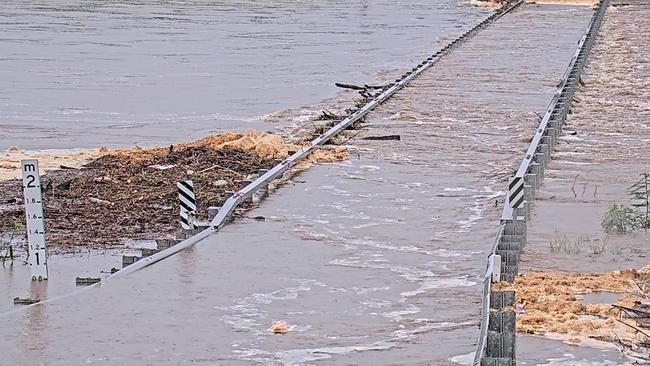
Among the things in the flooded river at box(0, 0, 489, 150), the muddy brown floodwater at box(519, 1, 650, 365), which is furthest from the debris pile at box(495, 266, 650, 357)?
the flooded river at box(0, 0, 489, 150)

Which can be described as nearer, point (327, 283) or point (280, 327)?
point (280, 327)

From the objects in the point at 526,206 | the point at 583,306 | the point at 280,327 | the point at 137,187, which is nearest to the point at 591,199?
the point at 526,206

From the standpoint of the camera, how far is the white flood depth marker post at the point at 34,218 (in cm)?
1233

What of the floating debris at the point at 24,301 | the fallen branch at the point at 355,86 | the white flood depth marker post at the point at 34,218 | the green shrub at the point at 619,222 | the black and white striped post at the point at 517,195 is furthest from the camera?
the fallen branch at the point at 355,86

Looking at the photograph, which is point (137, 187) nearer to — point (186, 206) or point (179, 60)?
point (186, 206)

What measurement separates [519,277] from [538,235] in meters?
1.99

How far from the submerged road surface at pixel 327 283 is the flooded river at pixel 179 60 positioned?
238 inches

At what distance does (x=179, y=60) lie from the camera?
34344 millimetres

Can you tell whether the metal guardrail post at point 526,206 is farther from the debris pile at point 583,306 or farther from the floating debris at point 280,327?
the floating debris at point 280,327

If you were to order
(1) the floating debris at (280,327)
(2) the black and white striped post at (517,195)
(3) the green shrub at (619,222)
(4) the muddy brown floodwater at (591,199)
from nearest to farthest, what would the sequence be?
(4) the muddy brown floodwater at (591,199) < (1) the floating debris at (280,327) < (3) the green shrub at (619,222) < (2) the black and white striped post at (517,195)

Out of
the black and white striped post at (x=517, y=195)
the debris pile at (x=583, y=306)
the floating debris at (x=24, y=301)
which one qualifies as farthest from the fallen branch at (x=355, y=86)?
the floating debris at (x=24, y=301)

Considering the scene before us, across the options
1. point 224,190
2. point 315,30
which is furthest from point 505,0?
point 224,190

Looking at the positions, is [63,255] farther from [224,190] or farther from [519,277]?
[519,277]

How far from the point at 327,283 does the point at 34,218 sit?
103 inches
